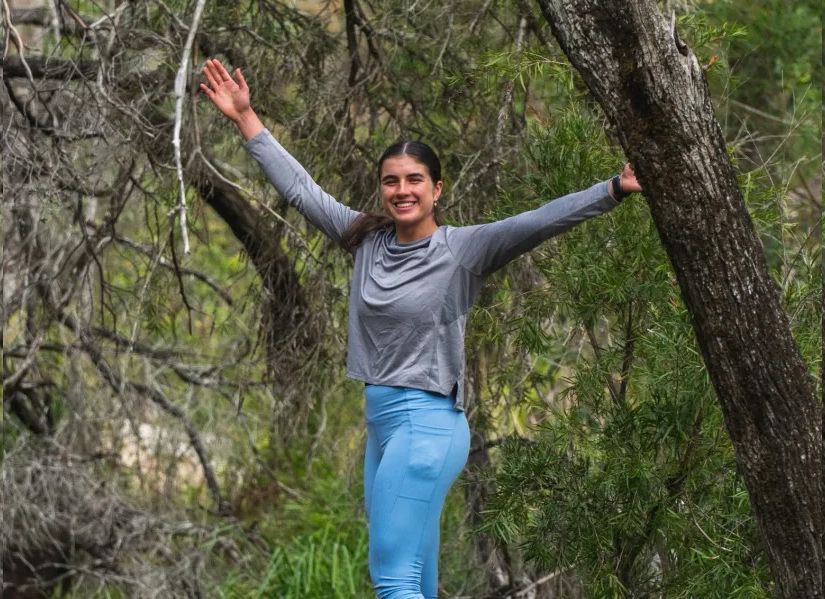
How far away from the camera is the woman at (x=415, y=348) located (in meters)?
3.17

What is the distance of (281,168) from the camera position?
3.56m

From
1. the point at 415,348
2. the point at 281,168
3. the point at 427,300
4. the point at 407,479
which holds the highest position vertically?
the point at 281,168

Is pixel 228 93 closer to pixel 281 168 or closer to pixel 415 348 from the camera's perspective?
pixel 281 168

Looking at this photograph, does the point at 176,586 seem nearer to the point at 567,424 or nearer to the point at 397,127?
the point at 397,127

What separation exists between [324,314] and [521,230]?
239 cm

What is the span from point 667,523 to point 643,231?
83 centimetres

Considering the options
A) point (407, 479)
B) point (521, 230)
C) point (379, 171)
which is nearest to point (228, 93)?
point (379, 171)

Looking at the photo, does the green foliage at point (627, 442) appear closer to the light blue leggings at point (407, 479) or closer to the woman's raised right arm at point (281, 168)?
the light blue leggings at point (407, 479)

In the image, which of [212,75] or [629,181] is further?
[212,75]

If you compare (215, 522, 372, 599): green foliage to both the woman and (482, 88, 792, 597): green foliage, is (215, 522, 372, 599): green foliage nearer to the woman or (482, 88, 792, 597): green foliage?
(482, 88, 792, 597): green foliage

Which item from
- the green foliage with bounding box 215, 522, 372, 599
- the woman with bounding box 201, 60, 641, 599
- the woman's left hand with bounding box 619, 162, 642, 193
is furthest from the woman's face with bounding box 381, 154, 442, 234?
the green foliage with bounding box 215, 522, 372, 599

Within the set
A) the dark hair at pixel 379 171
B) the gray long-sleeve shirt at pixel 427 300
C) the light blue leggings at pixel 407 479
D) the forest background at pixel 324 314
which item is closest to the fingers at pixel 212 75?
the forest background at pixel 324 314

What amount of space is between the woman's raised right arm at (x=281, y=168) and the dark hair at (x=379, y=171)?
46 millimetres

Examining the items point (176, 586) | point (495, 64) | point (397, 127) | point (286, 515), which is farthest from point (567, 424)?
point (286, 515)
